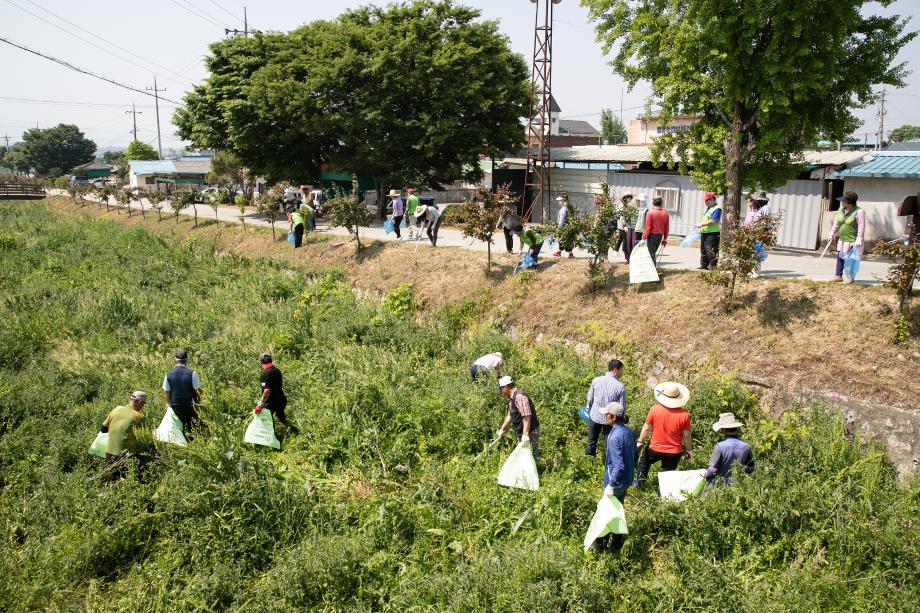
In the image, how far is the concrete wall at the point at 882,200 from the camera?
16000 mm

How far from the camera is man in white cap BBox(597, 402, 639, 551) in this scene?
20.8ft

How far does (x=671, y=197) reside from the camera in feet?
69.2

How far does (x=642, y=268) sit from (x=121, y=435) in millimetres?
9105

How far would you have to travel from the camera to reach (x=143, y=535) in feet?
23.9

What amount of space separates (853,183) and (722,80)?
612 cm

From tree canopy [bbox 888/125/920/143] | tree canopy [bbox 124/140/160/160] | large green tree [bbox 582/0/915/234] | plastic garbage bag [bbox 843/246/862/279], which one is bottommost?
plastic garbage bag [bbox 843/246/862/279]

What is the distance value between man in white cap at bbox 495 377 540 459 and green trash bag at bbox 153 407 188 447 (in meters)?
Answer: 4.61

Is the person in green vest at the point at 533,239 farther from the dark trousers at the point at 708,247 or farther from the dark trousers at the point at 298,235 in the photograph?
the dark trousers at the point at 298,235

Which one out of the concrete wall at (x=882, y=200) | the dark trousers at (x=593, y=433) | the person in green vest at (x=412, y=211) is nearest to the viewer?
the dark trousers at (x=593, y=433)

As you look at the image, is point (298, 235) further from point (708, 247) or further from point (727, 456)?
point (727, 456)

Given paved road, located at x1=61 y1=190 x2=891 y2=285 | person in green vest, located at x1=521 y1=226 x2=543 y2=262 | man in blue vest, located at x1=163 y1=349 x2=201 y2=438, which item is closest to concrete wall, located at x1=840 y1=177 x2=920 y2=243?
paved road, located at x1=61 y1=190 x2=891 y2=285

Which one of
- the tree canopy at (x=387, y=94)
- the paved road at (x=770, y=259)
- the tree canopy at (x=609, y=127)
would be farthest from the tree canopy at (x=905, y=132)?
the paved road at (x=770, y=259)

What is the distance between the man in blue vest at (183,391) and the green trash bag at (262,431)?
3.14 feet

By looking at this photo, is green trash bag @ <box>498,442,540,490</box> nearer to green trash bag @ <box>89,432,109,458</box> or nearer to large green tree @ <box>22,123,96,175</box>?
green trash bag @ <box>89,432,109,458</box>
